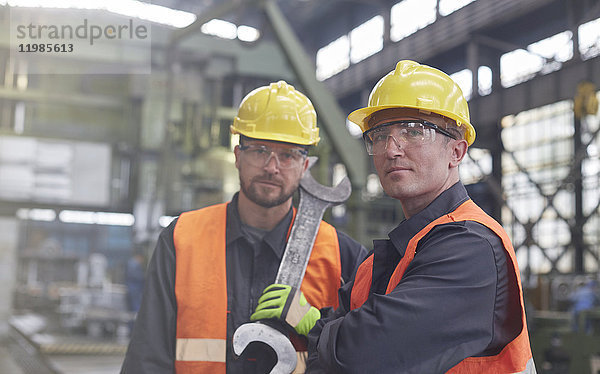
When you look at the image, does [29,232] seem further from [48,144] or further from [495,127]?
[495,127]

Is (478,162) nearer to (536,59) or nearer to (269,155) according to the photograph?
(536,59)

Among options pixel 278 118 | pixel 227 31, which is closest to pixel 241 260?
pixel 278 118

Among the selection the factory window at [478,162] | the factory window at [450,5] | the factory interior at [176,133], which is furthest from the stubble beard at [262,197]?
→ the factory window at [478,162]

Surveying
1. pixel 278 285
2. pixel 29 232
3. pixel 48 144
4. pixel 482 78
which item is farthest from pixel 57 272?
pixel 278 285

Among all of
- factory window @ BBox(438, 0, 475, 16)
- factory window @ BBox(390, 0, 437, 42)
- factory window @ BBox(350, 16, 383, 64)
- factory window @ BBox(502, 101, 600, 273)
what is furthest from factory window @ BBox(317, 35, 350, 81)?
factory window @ BBox(438, 0, 475, 16)

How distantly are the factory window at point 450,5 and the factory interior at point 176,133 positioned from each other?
4 cm

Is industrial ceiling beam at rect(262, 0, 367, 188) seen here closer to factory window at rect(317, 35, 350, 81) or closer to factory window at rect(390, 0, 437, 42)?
factory window at rect(390, 0, 437, 42)

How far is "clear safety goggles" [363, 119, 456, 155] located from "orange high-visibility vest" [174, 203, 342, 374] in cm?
83

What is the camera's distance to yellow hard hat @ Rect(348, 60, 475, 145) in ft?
6.05

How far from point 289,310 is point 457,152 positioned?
81 cm

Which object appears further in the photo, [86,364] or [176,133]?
[176,133]

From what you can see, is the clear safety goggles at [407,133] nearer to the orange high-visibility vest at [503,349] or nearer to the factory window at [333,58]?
the orange high-visibility vest at [503,349]

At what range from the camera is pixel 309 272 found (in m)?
2.56

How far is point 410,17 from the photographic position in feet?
49.8
